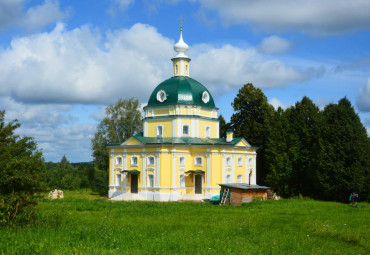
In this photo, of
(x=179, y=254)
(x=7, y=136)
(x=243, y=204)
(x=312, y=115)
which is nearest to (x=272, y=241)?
(x=179, y=254)

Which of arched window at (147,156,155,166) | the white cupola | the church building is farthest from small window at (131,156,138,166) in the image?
the white cupola

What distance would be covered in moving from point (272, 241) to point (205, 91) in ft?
91.4

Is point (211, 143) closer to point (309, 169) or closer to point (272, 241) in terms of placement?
point (309, 169)

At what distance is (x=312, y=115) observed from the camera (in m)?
39.2

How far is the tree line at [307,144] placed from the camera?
31984mm

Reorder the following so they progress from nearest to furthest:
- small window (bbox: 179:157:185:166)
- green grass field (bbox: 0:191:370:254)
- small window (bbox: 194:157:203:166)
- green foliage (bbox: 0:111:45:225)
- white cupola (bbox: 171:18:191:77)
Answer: green grass field (bbox: 0:191:370:254), green foliage (bbox: 0:111:45:225), small window (bbox: 179:157:185:166), small window (bbox: 194:157:203:166), white cupola (bbox: 171:18:191:77)

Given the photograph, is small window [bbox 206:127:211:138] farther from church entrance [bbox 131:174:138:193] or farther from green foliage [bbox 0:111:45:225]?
green foliage [bbox 0:111:45:225]

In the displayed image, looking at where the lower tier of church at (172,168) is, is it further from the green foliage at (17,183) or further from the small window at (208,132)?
the green foliage at (17,183)

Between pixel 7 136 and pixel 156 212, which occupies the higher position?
pixel 7 136

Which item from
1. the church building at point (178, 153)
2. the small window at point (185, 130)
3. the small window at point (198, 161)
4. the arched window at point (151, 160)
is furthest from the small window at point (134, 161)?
the small window at point (198, 161)

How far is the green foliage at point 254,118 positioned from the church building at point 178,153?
10.9 feet

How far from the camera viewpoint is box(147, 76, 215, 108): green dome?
38.6m

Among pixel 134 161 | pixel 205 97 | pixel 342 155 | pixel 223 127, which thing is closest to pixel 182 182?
pixel 134 161

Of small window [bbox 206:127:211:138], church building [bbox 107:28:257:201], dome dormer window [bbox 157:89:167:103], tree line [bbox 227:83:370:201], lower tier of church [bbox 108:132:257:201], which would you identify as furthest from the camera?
small window [bbox 206:127:211:138]
